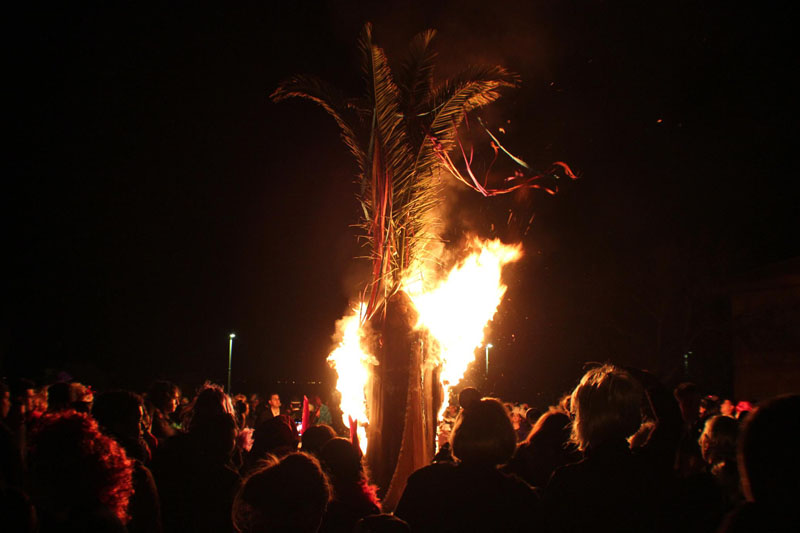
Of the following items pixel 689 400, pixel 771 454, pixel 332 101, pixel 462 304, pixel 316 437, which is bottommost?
pixel 316 437

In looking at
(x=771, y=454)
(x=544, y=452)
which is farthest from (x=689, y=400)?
(x=771, y=454)

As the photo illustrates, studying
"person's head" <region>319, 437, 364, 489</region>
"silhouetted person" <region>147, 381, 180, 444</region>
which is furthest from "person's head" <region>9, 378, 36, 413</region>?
"person's head" <region>319, 437, 364, 489</region>

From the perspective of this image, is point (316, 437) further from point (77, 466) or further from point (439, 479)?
point (77, 466)

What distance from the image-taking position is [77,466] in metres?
2.68

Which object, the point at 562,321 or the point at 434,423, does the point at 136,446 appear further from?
the point at 562,321

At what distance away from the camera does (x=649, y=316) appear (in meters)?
29.8

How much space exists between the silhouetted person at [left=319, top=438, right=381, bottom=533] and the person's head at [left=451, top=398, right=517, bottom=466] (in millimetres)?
960

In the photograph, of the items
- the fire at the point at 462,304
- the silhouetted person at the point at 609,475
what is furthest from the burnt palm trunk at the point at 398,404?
the silhouetted person at the point at 609,475

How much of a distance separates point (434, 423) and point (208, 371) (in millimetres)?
32960

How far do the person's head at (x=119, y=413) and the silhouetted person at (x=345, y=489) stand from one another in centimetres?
148

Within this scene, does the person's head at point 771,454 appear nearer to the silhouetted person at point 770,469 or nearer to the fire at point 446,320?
the silhouetted person at point 770,469

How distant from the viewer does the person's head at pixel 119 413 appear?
4.23 meters

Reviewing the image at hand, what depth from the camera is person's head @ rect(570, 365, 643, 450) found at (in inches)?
130

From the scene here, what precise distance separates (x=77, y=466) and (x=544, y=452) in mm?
3917
